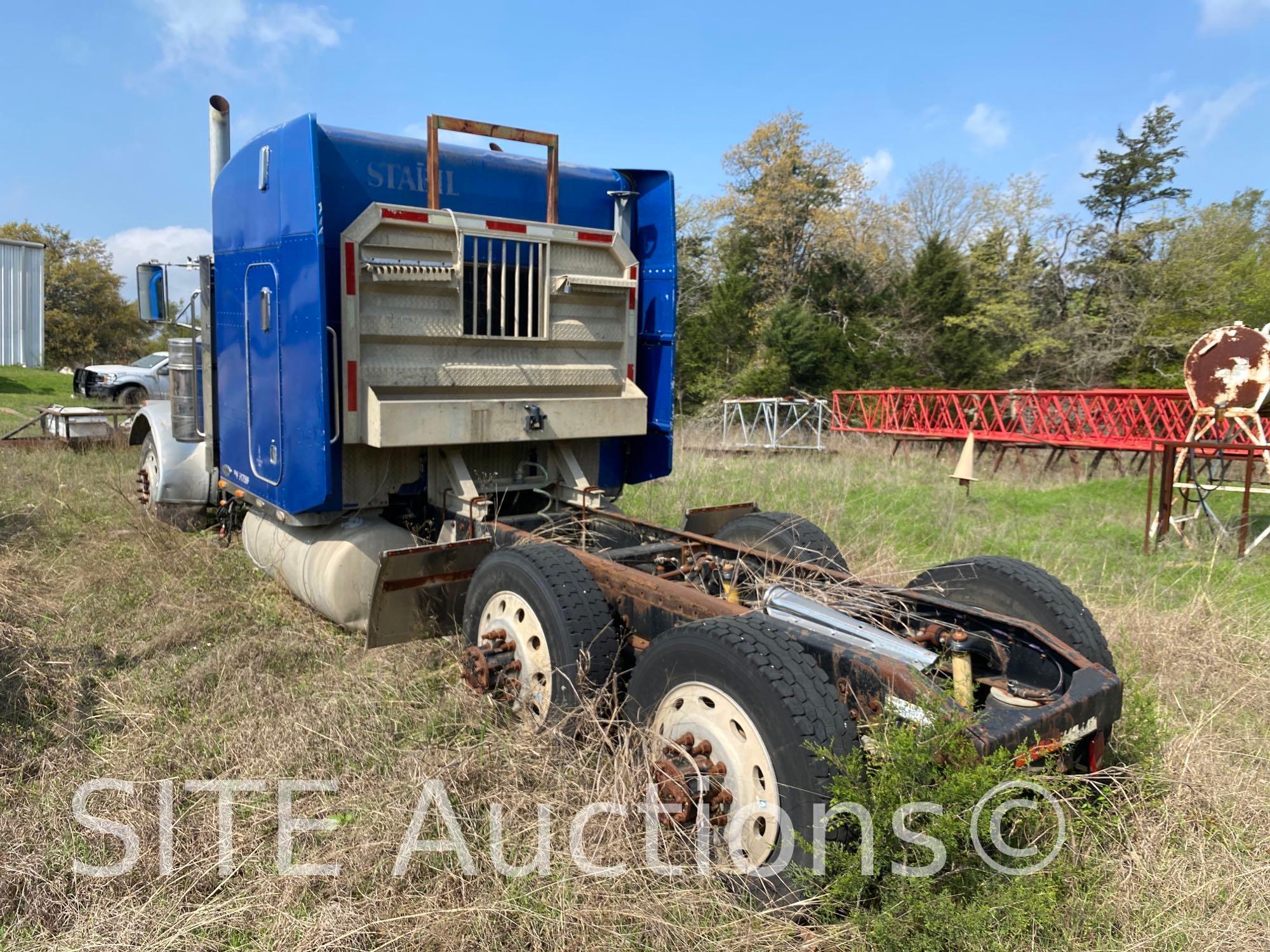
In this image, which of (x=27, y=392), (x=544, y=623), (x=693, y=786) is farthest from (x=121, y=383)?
(x=693, y=786)

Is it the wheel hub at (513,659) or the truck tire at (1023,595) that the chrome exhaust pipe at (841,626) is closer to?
the truck tire at (1023,595)

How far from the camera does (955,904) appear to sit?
90.0 inches

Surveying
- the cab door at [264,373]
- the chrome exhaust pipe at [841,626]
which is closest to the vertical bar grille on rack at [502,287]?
the cab door at [264,373]

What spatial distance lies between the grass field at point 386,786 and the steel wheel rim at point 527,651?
0.44 ft

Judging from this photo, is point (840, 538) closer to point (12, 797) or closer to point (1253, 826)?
point (1253, 826)

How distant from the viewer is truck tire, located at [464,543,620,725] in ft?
11.0

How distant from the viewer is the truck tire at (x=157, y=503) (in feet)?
Answer: 23.3

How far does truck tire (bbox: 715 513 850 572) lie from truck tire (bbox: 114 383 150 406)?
68.3ft

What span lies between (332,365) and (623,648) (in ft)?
7.38

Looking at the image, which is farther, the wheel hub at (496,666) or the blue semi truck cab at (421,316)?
the blue semi truck cab at (421,316)

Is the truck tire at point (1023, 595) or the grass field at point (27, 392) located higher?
the grass field at point (27, 392)

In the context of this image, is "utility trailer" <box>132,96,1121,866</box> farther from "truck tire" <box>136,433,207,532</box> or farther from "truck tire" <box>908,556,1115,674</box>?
"truck tire" <box>136,433,207,532</box>

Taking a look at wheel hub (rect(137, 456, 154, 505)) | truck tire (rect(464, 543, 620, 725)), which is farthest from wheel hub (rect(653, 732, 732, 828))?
wheel hub (rect(137, 456, 154, 505))

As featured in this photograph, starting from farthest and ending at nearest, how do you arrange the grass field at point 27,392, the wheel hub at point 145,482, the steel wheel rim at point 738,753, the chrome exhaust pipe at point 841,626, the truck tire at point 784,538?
the grass field at point 27,392, the wheel hub at point 145,482, the truck tire at point 784,538, the chrome exhaust pipe at point 841,626, the steel wheel rim at point 738,753
